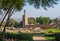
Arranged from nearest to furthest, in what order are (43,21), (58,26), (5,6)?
1. (5,6)
2. (58,26)
3. (43,21)

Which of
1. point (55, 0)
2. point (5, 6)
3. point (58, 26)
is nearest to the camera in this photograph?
point (55, 0)

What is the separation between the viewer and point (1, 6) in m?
21.7

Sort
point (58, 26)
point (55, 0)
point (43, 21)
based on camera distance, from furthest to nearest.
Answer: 1. point (43, 21)
2. point (58, 26)
3. point (55, 0)

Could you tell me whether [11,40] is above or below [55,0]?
below

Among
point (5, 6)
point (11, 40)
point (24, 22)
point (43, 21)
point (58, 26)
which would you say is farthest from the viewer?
point (43, 21)

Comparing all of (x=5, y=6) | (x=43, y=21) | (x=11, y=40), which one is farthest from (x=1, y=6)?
(x=43, y=21)

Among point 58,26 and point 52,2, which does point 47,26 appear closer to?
point 58,26

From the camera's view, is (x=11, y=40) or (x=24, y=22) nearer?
(x=11, y=40)

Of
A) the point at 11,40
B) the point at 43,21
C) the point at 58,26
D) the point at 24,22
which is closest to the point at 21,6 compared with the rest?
the point at 11,40

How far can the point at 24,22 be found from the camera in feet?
171

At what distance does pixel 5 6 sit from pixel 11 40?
5.05 meters

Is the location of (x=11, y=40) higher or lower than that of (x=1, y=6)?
lower

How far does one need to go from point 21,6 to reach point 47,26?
2809cm

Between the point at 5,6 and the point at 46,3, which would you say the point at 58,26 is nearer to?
the point at 5,6
